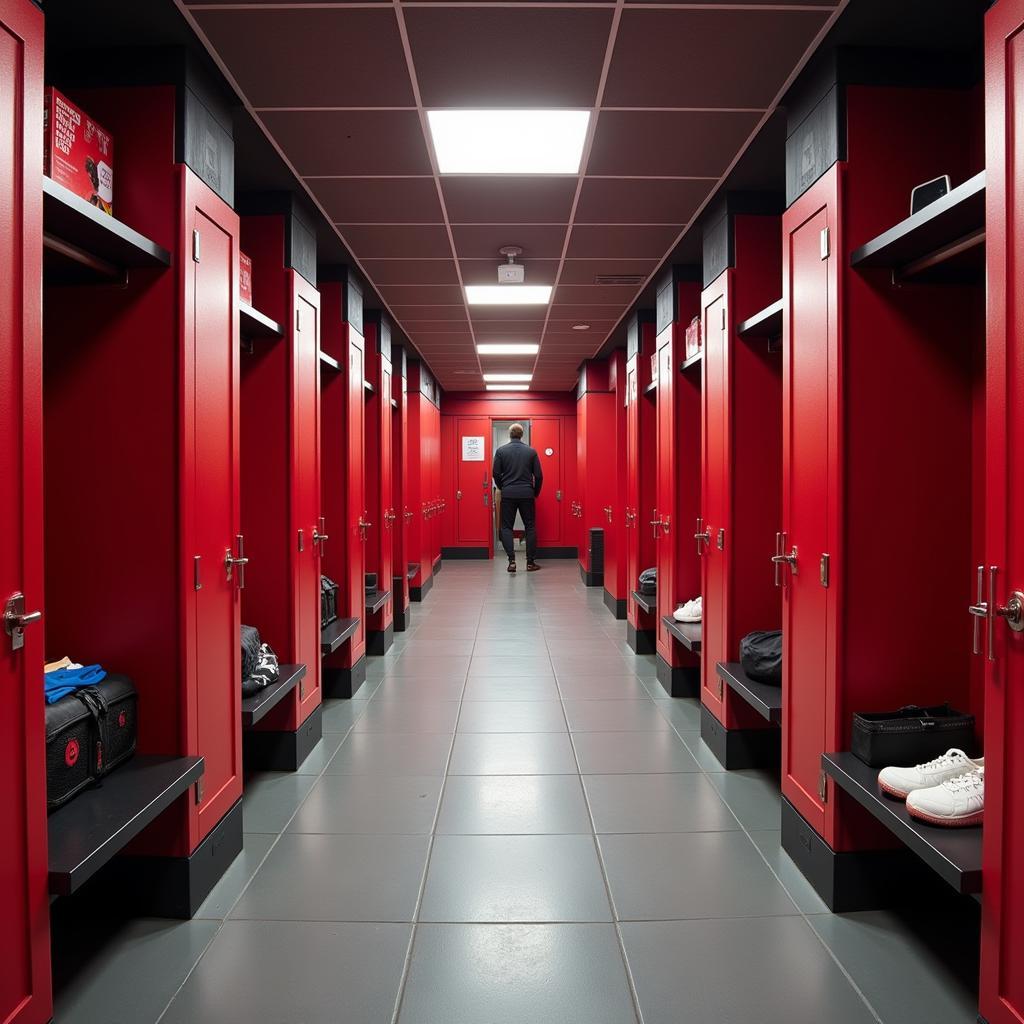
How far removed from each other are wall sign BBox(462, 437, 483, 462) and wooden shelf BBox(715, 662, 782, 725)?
9698 millimetres

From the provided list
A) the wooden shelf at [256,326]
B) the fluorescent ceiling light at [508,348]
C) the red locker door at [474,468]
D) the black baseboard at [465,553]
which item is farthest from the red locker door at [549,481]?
the wooden shelf at [256,326]

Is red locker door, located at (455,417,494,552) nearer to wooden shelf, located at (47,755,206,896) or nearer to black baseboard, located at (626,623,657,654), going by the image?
black baseboard, located at (626,623,657,654)

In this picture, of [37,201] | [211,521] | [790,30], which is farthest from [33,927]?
[790,30]

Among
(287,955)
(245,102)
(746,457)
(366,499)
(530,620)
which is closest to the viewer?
(287,955)

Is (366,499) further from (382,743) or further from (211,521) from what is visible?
(211,521)

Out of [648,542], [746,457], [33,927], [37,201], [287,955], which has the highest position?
[37,201]

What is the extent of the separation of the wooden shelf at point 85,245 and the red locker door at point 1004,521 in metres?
2.13

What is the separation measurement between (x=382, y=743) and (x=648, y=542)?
337cm

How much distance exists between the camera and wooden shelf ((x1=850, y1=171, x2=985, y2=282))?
6.53 ft

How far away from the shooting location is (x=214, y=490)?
2777 mm

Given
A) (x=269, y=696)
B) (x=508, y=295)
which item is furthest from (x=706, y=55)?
(x=508, y=295)

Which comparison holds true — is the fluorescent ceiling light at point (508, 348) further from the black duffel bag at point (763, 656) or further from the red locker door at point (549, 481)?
the black duffel bag at point (763, 656)

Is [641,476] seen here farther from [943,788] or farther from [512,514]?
[512,514]

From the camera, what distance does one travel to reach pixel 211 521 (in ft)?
9.03
